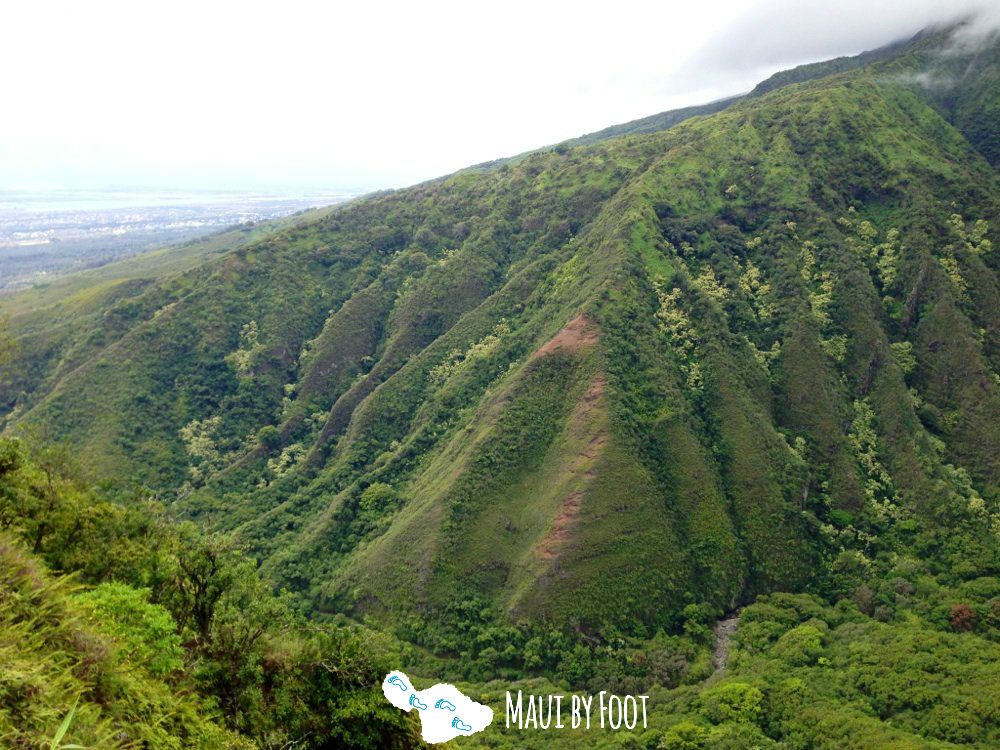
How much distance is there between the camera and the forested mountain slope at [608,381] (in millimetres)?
83000

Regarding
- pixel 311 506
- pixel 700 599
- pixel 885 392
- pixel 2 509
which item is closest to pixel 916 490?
→ pixel 885 392

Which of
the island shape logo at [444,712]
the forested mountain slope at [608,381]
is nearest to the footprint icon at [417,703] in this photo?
the island shape logo at [444,712]

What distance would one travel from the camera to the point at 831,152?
143375mm

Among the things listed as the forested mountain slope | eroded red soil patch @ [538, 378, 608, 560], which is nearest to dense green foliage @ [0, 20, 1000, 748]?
eroded red soil patch @ [538, 378, 608, 560]

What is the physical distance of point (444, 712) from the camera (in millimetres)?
11742

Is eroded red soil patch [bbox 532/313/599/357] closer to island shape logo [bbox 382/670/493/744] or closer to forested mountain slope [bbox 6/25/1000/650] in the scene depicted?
forested mountain slope [bbox 6/25/1000/650]

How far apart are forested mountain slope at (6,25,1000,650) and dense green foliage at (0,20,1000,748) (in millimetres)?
653

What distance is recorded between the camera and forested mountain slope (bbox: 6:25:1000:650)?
83000mm

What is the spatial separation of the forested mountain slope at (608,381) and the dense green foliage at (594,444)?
65 cm

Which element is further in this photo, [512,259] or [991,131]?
[991,131]

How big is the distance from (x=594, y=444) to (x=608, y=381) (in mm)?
12009

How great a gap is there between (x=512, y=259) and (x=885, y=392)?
88.3 metres

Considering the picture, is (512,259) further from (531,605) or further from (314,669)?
(314,669)

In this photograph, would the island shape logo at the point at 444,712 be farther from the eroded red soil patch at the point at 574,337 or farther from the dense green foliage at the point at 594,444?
the eroded red soil patch at the point at 574,337
